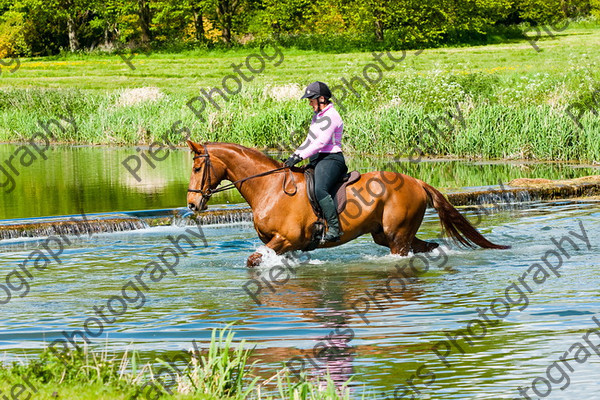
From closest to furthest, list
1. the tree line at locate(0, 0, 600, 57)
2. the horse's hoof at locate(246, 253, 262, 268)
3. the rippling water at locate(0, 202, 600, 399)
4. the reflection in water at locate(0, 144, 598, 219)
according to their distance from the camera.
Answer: the rippling water at locate(0, 202, 600, 399) < the horse's hoof at locate(246, 253, 262, 268) < the reflection in water at locate(0, 144, 598, 219) < the tree line at locate(0, 0, 600, 57)

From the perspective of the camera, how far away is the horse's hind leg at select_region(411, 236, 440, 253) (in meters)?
12.8

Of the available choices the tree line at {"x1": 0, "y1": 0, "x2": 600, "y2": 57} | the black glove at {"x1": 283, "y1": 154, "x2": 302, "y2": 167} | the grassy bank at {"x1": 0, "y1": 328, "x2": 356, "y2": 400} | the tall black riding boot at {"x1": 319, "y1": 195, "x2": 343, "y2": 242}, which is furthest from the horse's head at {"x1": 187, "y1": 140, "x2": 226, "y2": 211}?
the tree line at {"x1": 0, "y1": 0, "x2": 600, "y2": 57}

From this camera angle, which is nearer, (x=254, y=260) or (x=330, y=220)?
(x=330, y=220)

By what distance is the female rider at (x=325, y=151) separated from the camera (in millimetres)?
11477

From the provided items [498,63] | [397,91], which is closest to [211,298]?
[397,91]

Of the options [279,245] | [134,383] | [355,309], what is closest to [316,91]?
Answer: [279,245]

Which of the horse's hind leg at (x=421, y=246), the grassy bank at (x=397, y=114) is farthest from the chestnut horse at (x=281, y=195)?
the grassy bank at (x=397, y=114)

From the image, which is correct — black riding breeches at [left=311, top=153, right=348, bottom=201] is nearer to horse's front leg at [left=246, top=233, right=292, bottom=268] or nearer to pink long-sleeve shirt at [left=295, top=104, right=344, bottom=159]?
pink long-sleeve shirt at [left=295, top=104, right=344, bottom=159]

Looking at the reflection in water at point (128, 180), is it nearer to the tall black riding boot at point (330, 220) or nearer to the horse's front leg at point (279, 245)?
the horse's front leg at point (279, 245)

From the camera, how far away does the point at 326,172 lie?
1167 centimetres

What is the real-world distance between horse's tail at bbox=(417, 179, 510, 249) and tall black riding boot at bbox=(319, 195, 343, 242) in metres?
1.41

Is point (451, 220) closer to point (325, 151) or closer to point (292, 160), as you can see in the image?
point (325, 151)

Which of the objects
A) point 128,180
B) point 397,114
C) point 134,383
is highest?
point 134,383

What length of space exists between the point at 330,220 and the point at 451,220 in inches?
78.2
